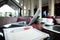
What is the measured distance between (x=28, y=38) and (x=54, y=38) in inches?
5.8

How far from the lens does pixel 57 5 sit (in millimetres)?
14398

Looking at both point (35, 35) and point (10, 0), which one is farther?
point (10, 0)

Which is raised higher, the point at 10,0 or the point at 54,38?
the point at 10,0

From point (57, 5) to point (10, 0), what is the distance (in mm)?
10386

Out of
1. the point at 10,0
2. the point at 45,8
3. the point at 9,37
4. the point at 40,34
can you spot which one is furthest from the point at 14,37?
the point at 45,8

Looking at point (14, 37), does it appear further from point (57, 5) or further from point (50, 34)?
point (57, 5)

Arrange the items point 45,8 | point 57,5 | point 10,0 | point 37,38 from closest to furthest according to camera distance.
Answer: point 37,38
point 10,0
point 57,5
point 45,8

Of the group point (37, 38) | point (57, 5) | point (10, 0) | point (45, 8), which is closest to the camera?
point (37, 38)

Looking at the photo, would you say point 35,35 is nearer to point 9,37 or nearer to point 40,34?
Answer: point 40,34

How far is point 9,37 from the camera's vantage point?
62cm

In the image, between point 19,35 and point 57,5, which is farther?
point 57,5

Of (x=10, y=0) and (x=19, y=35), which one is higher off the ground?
(x=10, y=0)

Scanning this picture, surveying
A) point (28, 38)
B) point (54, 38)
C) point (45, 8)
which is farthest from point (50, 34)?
point (45, 8)

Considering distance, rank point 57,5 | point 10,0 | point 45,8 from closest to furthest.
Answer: point 10,0 < point 57,5 < point 45,8
